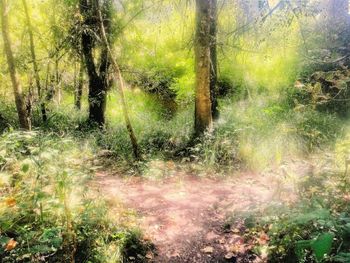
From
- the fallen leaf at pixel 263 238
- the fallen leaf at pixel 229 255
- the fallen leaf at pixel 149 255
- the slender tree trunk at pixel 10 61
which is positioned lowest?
the fallen leaf at pixel 229 255

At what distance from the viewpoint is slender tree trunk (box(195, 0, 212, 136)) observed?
24.3 feet

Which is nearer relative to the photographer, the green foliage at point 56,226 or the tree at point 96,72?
the green foliage at point 56,226

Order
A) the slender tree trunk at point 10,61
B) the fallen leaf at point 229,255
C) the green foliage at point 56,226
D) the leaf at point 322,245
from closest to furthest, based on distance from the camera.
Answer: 1. the leaf at point 322,245
2. the green foliage at point 56,226
3. the fallen leaf at point 229,255
4. the slender tree trunk at point 10,61

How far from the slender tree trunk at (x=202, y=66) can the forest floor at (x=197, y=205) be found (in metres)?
1.50

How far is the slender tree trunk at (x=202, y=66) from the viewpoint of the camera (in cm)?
740

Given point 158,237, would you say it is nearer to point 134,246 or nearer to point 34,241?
point 134,246

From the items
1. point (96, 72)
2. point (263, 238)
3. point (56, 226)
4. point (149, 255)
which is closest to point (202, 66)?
point (263, 238)

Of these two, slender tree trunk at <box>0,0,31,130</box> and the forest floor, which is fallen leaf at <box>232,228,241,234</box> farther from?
slender tree trunk at <box>0,0,31,130</box>

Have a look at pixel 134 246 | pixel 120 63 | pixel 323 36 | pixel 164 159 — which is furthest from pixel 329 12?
pixel 134 246

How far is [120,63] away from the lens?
11.3m

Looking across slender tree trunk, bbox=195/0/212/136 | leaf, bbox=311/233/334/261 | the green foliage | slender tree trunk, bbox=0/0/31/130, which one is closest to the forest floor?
the green foliage

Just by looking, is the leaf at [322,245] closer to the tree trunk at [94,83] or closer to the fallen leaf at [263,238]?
the fallen leaf at [263,238]

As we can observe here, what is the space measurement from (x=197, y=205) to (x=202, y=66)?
3.57 meters

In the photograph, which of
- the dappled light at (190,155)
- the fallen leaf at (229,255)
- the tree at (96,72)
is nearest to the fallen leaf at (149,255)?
the dappled light at (190,155)
